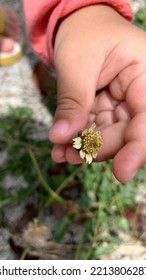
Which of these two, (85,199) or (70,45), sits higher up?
(70,45)

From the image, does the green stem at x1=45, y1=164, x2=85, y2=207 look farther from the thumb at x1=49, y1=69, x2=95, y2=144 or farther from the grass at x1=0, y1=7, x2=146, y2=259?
the thumb at x1=49, y1=69, x2=95, y2=144

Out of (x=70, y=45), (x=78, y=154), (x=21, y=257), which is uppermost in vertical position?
(x=70, y=45)

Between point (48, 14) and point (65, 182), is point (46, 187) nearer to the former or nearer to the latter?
point (65, 182)

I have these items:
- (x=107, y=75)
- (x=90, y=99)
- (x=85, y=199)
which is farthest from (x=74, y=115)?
(x=85, y=199)

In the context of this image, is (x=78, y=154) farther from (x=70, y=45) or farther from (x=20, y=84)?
(x=20, y=84)

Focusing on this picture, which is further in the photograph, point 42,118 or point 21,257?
point 42,118

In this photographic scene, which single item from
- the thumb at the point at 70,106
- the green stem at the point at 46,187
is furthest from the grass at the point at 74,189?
the thumb at the point at 70,106

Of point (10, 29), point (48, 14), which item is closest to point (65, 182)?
point (48, 14)

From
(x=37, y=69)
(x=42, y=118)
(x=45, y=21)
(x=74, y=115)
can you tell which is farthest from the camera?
(x=37, y=69)
